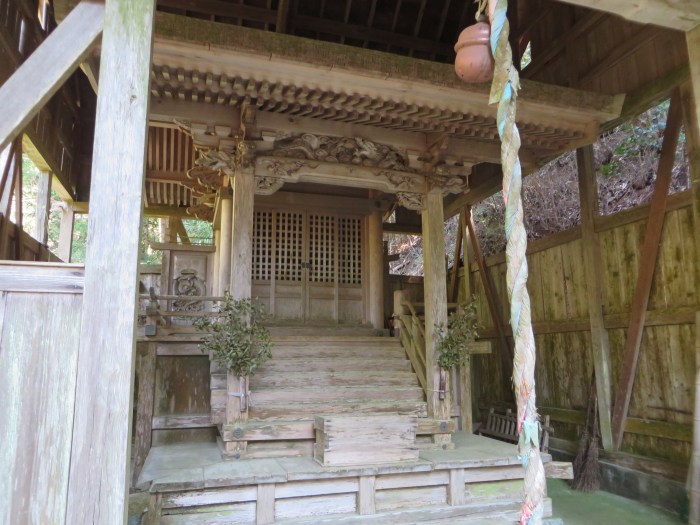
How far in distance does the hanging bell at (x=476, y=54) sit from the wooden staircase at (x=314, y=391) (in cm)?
384

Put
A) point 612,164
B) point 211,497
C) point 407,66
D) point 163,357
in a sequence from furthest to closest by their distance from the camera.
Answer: point 612,164, point 163,357, point 407,66, point 211,497

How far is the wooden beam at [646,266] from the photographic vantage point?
5.48 m

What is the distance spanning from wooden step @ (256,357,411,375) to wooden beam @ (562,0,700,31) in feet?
14.7

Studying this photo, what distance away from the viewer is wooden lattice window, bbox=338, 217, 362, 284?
333 inches

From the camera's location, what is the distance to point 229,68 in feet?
14.9

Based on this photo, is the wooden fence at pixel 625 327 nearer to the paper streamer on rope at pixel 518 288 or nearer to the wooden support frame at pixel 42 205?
the paper streamer on rope at pixel 518 288

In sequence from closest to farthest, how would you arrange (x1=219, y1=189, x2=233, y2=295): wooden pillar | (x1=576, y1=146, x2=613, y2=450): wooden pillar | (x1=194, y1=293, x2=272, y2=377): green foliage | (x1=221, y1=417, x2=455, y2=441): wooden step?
(x1=221, y1=417, x2=455, y2=441): wooden step < (x1=194, y1=293, x2=272, y2=377): green foliage < (x1=576, y1=146, x2=613, y2=450): wooden pillar < (x1=219, y1=189, x2=233, y2=295): wooden pillar

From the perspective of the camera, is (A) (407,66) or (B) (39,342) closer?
(B) (39,342)

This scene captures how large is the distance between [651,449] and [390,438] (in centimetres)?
306

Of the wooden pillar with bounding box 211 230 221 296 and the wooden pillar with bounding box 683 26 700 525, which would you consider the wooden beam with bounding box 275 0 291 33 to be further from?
the wooden pillar with bounding box 683 26 700 525

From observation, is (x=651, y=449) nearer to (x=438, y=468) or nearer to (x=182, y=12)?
(x=438, y=468)

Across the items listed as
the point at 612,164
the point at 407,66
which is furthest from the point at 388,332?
the point at 612,164

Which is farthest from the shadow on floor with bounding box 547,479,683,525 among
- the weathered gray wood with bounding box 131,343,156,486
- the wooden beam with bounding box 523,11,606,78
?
the wooden beam with bounding box 523,11,606,78

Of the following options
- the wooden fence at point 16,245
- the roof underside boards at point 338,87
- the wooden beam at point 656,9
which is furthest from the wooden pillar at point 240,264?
the wooden beam at point 656,9
